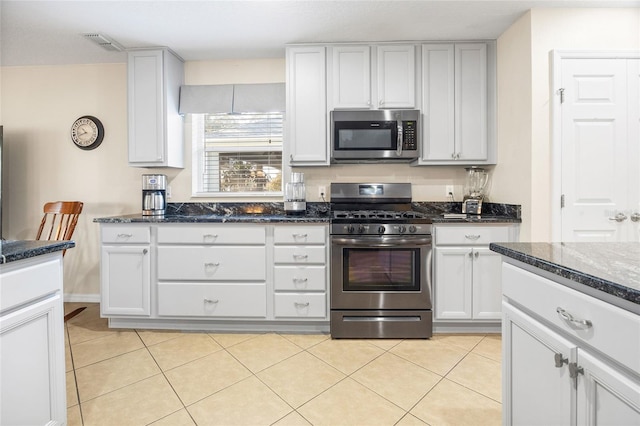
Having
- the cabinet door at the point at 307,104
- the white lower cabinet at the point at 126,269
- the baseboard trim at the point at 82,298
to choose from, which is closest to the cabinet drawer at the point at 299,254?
the cabinet door at the point at 307,104

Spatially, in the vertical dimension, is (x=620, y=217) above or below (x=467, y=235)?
above

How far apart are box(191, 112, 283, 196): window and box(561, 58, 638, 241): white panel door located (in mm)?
2439

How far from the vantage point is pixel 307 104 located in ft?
9.28

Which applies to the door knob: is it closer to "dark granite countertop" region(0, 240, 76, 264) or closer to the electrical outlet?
the electrical outlet

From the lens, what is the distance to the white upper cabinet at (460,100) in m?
2.78

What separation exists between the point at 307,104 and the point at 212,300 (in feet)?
6.18

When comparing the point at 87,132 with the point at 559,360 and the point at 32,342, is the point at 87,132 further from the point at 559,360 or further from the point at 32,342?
the point at 559,360

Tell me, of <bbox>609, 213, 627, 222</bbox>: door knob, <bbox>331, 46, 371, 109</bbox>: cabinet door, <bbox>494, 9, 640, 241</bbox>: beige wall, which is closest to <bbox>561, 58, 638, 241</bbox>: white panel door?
<bbox>609, 213, 627, 222</bbox>: door knob

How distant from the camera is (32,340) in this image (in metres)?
1.19

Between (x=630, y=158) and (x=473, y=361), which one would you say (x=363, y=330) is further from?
(x=630, y=158)

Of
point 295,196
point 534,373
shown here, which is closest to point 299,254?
point 295,196

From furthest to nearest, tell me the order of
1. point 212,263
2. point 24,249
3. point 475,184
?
point 475,184 → point 212,263 → point 24,249

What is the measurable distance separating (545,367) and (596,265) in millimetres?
352

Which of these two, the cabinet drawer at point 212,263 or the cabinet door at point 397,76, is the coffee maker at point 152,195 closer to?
the cabinet drawer at point 212,263
